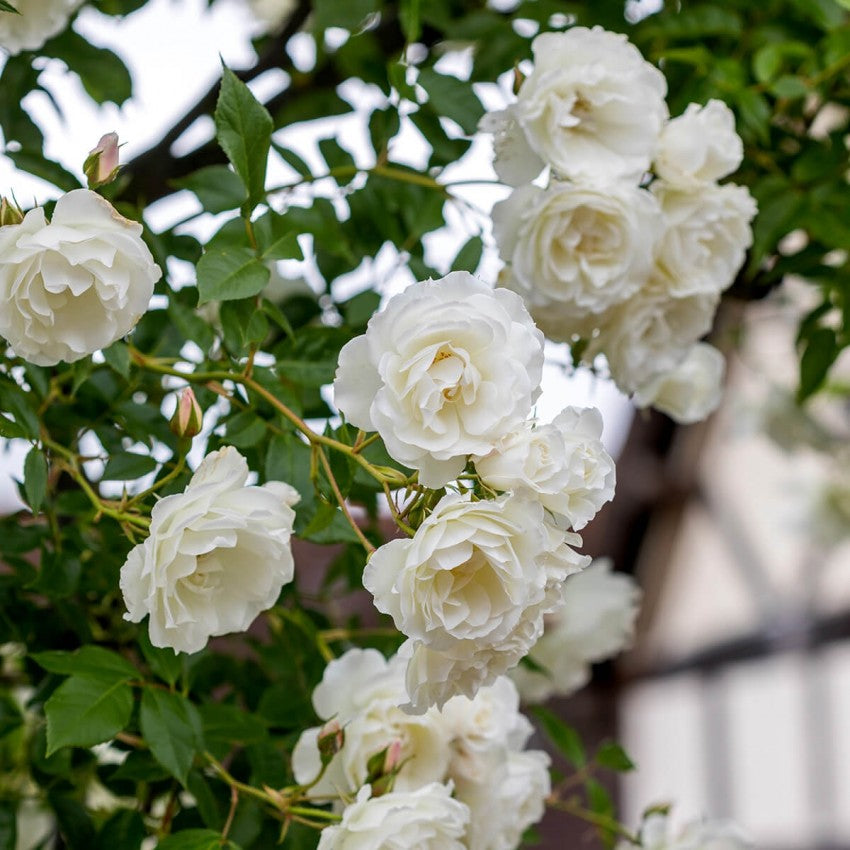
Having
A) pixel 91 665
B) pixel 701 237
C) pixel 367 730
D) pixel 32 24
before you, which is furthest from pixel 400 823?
pixel 32 24

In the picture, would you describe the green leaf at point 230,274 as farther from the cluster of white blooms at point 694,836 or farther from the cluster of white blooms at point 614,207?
the cluster of white blooms at point 694,836

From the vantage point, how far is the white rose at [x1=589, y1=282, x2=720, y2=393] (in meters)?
0.80

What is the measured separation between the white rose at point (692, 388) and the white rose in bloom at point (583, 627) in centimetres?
29

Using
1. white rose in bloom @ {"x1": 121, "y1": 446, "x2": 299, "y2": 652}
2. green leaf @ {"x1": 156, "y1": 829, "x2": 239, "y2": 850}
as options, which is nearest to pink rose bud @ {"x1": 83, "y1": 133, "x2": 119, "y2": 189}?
white rose in bloom @ {"x1": 121, "y1": 446, "x2": 299, "y2": 652}

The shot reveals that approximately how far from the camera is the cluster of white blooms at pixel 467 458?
0.54 meters

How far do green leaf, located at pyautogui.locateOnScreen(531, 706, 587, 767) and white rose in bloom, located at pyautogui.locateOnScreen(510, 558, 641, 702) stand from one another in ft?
0.50

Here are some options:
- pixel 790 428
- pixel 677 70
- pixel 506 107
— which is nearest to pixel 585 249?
pixel 506 107

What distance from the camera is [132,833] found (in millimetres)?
780

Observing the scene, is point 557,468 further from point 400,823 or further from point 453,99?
point 453,99

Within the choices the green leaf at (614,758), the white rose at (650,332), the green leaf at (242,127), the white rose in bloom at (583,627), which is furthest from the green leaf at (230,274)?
the white rose in bloom at (583,627)

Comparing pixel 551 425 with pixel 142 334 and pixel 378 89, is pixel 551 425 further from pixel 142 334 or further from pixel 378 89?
pixel 378 89

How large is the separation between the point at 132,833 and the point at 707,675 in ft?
14.6

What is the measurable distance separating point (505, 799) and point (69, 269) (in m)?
0.43

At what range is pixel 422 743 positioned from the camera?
0.74m
